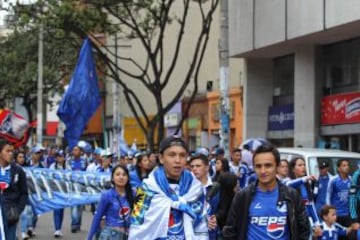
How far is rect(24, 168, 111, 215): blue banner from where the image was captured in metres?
15.4

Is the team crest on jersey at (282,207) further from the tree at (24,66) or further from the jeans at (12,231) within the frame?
the tree at (24,66)

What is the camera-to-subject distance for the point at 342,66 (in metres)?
22.3

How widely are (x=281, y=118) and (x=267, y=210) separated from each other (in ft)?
64.2

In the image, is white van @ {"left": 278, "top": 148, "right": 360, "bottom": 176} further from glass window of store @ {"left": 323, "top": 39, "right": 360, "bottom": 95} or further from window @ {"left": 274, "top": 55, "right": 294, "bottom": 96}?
window @ {"left": 274, "top": 55, "right": 294, "bottom": 96}

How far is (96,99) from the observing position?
20.3 m

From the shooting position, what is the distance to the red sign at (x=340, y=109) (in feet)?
68.6

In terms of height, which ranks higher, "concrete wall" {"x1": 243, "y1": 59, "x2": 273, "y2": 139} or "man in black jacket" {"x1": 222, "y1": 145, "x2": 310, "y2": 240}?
"concrete wall" {"x1": 243, "y1": 59, "x2": 273, "y2": 139}

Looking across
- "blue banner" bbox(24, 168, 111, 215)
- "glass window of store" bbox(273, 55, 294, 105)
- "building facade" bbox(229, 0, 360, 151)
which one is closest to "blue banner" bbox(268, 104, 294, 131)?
"building facade" bbox(229, 0, 360, 151)

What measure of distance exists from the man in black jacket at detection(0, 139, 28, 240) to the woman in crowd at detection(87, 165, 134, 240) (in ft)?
3.86

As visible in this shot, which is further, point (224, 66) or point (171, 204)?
point (224, 66)

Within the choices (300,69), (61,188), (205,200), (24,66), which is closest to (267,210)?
(205,200)

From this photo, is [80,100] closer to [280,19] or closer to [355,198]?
[280,19]

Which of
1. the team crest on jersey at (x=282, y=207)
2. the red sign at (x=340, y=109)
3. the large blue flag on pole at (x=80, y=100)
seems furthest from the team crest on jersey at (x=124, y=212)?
the red sign at (x=340, y=109)

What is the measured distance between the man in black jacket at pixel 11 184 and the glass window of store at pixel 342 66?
13.0m
